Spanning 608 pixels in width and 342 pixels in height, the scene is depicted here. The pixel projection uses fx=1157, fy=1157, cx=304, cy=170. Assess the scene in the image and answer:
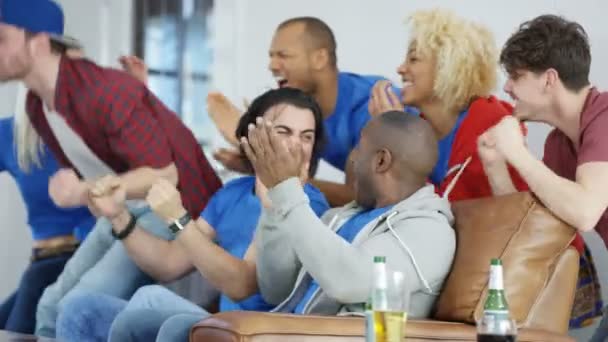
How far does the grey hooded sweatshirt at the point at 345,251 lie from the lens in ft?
7.34

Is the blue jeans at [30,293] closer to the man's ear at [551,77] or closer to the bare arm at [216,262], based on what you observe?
the bare arm at [216,262]

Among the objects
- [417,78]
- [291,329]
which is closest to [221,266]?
[291,329]

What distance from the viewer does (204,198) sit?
11.3 feet

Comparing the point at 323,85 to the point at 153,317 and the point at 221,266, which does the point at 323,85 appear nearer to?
the point at 221,266

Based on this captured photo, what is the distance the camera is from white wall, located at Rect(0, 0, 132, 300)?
17.9ft

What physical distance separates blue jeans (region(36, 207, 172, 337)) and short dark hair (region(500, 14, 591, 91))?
1.09 metres

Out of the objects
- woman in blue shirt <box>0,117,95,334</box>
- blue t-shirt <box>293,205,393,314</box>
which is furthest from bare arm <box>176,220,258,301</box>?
woman in blue shirt <box>0,117,95,334</box>

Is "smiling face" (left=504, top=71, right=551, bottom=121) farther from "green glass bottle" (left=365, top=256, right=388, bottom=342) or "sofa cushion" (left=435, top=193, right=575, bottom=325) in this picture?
"green glass bottle" (left=365, top=256, right=388, bottom=342)

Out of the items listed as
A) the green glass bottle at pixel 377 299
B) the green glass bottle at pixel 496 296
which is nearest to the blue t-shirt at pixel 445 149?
the green glass bottle at pixel 496 296

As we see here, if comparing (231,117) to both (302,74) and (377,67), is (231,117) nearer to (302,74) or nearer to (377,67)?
(302,74)

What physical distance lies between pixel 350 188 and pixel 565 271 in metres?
0.96

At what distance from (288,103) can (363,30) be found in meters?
1.18

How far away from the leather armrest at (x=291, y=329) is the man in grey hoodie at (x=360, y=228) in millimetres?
124

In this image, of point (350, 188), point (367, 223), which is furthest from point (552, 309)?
point (350, 188)
